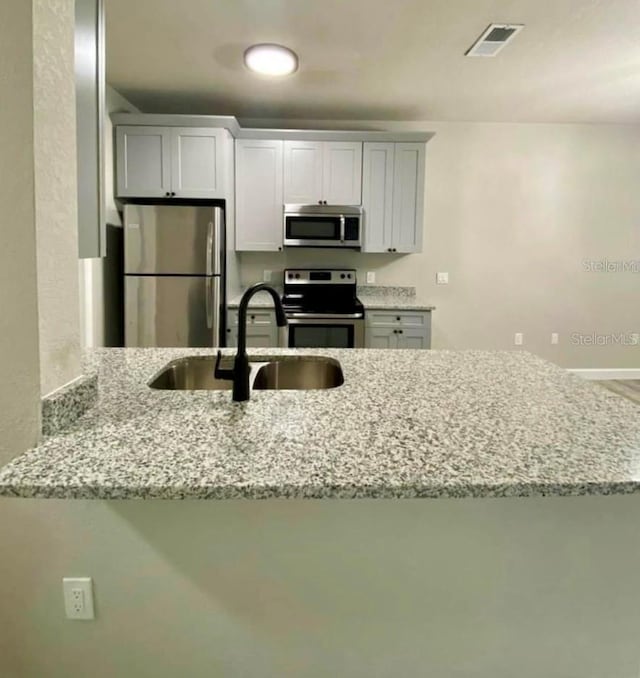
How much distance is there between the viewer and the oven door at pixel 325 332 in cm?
373

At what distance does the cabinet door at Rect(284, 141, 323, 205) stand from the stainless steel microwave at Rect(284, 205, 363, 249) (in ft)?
0.46

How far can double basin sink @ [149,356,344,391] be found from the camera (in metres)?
1.79

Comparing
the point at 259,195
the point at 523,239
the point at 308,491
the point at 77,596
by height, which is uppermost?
the point at 259,195

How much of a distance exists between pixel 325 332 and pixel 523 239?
7.62 ft

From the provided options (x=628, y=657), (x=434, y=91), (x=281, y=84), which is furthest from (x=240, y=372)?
(x=434, y=91)

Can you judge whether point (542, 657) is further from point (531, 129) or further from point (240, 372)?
point (531, 129)

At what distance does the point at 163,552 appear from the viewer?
120 centimetres

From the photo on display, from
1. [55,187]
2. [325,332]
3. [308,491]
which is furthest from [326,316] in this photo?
[308,491]

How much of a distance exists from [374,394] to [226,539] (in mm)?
558

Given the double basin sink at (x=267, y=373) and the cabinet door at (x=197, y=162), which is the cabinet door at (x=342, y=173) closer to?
the cabinet door at (x=197, y=162)

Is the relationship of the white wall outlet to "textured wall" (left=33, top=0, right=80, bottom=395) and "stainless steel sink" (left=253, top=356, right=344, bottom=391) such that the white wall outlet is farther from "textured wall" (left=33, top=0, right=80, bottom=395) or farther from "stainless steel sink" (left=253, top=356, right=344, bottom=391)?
"stainless steel sink" (left=253, top=356, right=344, bottom=391)

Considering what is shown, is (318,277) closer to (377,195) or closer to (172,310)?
(377,195)

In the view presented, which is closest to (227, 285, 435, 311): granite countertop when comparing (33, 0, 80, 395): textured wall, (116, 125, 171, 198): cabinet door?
(116, 125, 171, 198): cabinet door

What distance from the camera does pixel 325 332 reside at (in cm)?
377
